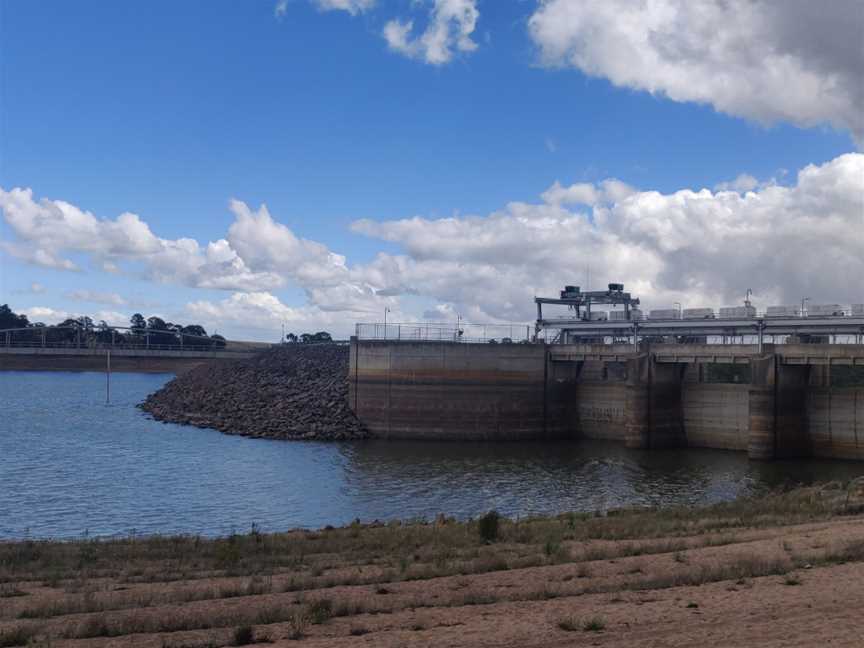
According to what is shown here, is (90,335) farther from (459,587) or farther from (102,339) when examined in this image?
(459,587)

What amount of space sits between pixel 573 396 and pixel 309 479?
73.7 ft

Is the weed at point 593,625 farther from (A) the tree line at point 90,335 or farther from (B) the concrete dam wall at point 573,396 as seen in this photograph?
(A) the tree line at point 90,335

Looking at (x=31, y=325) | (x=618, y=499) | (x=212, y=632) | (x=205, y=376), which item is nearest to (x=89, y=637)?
(x=212, y=632)

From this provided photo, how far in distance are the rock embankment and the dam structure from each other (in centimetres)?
267

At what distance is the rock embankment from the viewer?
55875mm

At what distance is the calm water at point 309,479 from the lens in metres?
31.4

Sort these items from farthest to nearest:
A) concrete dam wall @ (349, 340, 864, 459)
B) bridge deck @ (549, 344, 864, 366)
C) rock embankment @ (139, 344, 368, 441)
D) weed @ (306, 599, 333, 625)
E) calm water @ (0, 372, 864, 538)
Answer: rock embankment @ (139, 344, 368, 441), concrete dam wall @ (349, 340, 864, 459), bridge deck @ (549, 344, 864, 366), calm water @ (0, 372, 864, 538), weed @ (306, 599, 333, 625)

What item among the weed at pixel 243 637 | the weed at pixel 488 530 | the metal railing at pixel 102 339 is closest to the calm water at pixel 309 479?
the weed at pixel 488 530

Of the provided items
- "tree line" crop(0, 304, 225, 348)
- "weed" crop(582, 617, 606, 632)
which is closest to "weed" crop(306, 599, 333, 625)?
"weed" crop(582, 617, 606, 632)

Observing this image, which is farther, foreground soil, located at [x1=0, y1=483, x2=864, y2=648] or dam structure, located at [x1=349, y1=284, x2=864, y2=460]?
dam structure, located at [x1=349, y1=284, x2=864, y2=460]

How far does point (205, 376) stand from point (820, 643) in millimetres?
74316

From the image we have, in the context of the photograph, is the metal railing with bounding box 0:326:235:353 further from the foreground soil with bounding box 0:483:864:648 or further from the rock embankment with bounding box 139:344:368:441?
the foreground soil with bounding box 0:483:864:648

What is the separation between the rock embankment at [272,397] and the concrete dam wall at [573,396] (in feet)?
8.45

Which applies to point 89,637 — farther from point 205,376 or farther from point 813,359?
point 205,376
